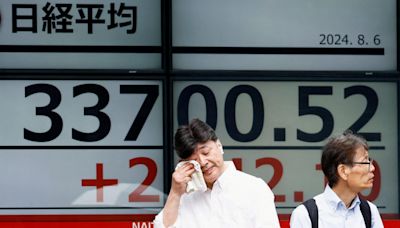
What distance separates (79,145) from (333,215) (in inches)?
140

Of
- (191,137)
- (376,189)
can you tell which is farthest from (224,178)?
(376,189)

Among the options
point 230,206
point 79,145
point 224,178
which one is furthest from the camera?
point 79,145

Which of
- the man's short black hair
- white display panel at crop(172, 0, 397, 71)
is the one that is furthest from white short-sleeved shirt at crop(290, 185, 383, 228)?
white display panel at crop(172, 0, 397, 71)

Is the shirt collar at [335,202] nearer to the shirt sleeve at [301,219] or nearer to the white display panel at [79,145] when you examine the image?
the shirt sleeve at [301,219]

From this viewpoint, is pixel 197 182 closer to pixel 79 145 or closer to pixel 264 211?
pixel 264 211

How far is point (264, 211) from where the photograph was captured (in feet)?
17.3

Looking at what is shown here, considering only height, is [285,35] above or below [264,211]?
above

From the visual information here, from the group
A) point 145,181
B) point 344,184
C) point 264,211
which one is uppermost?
point 344,184

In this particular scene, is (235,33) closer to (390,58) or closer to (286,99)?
(286,99)

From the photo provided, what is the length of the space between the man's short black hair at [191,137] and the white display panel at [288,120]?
122 inches

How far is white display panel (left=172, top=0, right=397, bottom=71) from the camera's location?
854 centimetres

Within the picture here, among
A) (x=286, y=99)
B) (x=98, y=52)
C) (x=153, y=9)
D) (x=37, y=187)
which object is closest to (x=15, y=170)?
(x=37, y=187)

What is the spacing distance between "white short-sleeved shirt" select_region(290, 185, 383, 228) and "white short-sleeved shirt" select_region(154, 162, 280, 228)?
0.42 feet

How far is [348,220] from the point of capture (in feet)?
17.4
